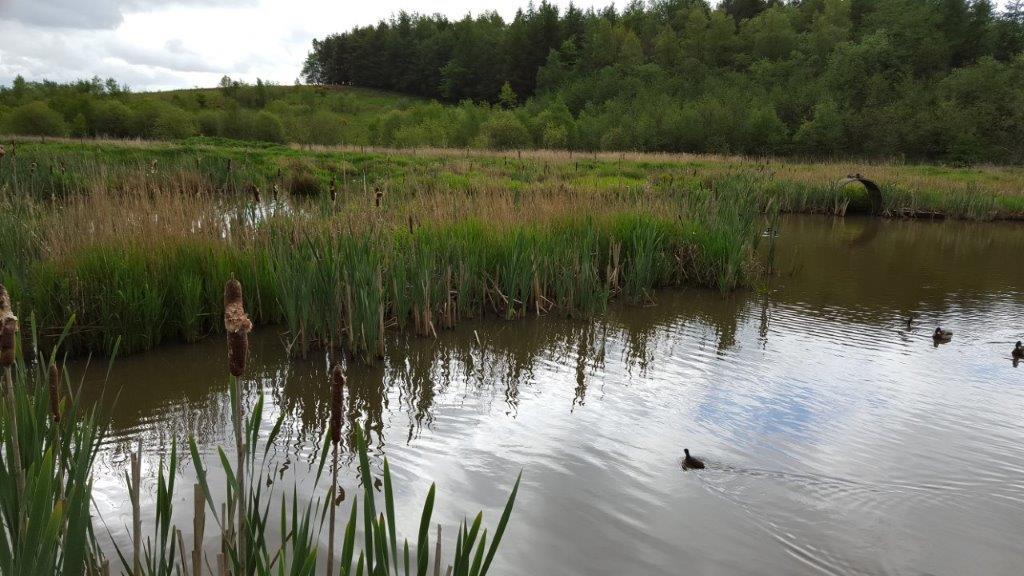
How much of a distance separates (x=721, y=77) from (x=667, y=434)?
2977 inches

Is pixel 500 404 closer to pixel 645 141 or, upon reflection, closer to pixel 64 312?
pixel 64 312

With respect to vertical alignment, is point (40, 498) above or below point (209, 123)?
below

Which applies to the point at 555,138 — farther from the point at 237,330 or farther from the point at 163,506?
the point at 237,330

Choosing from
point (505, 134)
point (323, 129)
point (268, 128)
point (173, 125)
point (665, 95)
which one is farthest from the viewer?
point (665, 95)

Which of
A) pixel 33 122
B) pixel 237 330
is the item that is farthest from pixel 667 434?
pixel 33 122

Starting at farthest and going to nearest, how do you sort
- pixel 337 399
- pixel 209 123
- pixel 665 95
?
pixel 665 95
pixel 209 123
pixel 337 399

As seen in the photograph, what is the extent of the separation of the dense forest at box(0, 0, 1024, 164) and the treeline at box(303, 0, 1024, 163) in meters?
0.17

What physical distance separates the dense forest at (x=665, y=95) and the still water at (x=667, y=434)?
3578 cm

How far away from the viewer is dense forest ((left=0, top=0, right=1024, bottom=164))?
40.1m

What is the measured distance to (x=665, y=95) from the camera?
5738cm

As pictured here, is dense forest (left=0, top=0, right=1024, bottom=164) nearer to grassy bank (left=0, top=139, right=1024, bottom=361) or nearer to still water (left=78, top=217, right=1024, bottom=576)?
grassy bank (left=0, top=139, right=1024, bottom=361)

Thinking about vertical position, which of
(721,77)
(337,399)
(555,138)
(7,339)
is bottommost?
(337,399)

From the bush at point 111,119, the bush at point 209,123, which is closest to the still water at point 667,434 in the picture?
the bush at point 209,123

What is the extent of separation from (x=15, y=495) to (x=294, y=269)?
386cm
